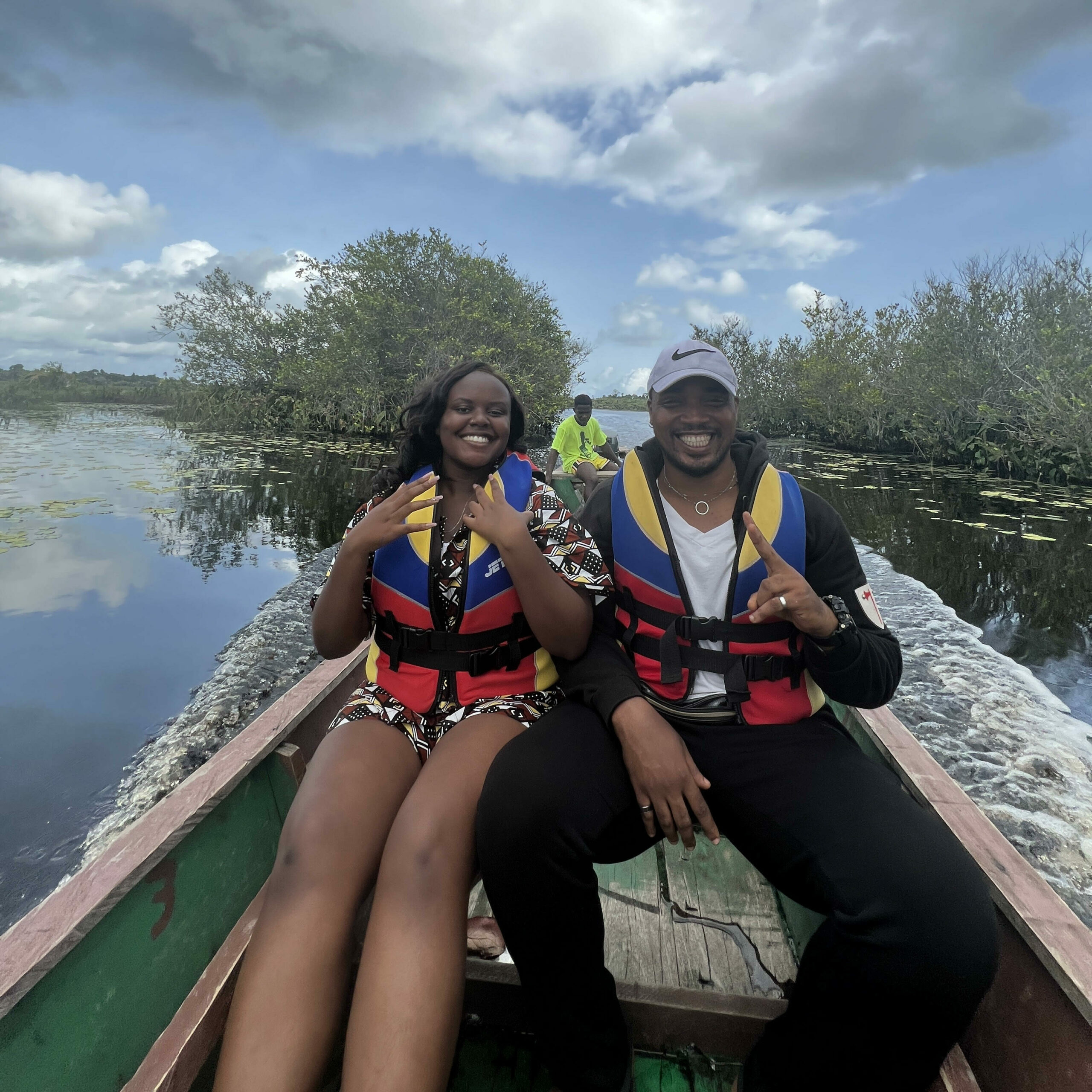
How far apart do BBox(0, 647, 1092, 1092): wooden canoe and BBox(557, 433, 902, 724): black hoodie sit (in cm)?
39

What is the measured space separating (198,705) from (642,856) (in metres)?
3.51

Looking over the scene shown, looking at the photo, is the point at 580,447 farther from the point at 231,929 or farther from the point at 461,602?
the point at 231,929

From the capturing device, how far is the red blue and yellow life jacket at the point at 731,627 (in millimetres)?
1614

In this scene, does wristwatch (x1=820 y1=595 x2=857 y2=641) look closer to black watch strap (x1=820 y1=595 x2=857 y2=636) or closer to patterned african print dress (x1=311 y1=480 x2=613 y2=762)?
black watch strap (x1=820 y1=595 x2=857 y2=636)

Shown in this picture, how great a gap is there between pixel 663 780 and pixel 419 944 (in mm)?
596

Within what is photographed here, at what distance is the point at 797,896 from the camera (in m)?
1.37

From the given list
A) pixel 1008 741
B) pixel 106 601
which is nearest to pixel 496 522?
pixel 1008 741

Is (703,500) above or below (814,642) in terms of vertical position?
above

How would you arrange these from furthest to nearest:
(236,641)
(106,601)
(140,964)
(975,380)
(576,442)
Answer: (975,380) → (576,442) → (106,601) → (236,641) → (140,964)

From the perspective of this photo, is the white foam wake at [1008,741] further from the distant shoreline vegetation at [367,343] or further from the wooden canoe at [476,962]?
the distant shoreline vegetation at [367,343]

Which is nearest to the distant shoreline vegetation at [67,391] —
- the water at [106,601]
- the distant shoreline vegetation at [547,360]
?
the distant shoreline vegetation at [547,360]

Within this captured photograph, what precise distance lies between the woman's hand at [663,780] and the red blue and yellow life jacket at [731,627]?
208 mm

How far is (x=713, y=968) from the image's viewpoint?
168 cm

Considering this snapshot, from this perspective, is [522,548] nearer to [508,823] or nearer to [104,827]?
[508,823]
